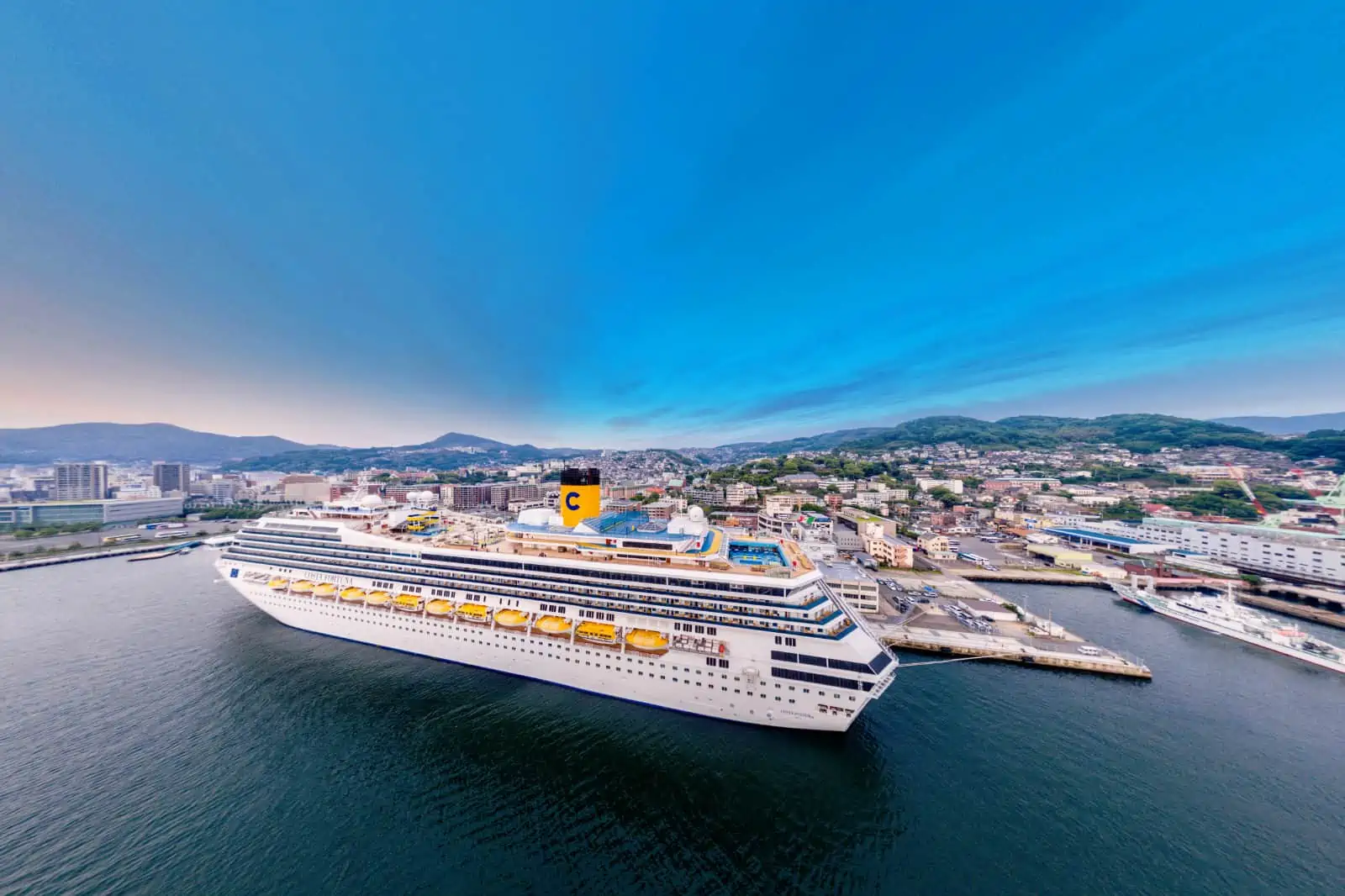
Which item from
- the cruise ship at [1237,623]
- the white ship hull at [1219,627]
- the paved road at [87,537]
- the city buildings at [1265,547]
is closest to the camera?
the white ship hull at [1219,627]

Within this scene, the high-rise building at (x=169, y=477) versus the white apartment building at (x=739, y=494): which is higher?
the high-rise building at (x=169, y=477)

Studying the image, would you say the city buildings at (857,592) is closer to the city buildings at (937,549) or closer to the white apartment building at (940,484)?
the city buildings at (937,549)

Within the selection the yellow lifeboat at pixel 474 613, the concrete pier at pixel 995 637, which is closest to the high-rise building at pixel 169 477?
the yellow lifeboat at pixel 474 613

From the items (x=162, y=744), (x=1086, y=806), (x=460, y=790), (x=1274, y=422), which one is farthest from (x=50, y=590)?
(x=1274, y=422)

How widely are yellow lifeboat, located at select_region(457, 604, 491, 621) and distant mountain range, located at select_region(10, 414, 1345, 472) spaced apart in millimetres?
109778

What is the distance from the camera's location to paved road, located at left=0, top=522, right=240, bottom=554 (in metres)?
36.9

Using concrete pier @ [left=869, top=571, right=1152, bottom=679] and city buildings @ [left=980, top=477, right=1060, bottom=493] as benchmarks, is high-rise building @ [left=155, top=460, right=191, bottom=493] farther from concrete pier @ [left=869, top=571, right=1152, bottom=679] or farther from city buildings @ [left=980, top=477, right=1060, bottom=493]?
city buildings @ [left=980, top=477, right=1060, bottom=493]

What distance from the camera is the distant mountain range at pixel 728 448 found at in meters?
84.6

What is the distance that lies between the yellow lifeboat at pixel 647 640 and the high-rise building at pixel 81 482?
9263 centimetres

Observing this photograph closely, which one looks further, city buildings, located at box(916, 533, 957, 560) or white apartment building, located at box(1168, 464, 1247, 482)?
white apartment building, located at box(1168, 464, 1247, 482)

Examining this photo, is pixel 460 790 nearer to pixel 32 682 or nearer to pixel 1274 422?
pixel 32 682

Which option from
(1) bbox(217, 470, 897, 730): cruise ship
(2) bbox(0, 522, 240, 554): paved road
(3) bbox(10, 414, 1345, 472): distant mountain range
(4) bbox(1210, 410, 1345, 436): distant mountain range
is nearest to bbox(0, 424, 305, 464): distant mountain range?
(3) bbox(10, 414, 1345, 472): distant mountain range

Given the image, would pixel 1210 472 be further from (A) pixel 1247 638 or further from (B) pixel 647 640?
(B) pixel 647 640

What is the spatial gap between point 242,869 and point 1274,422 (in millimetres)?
326694
